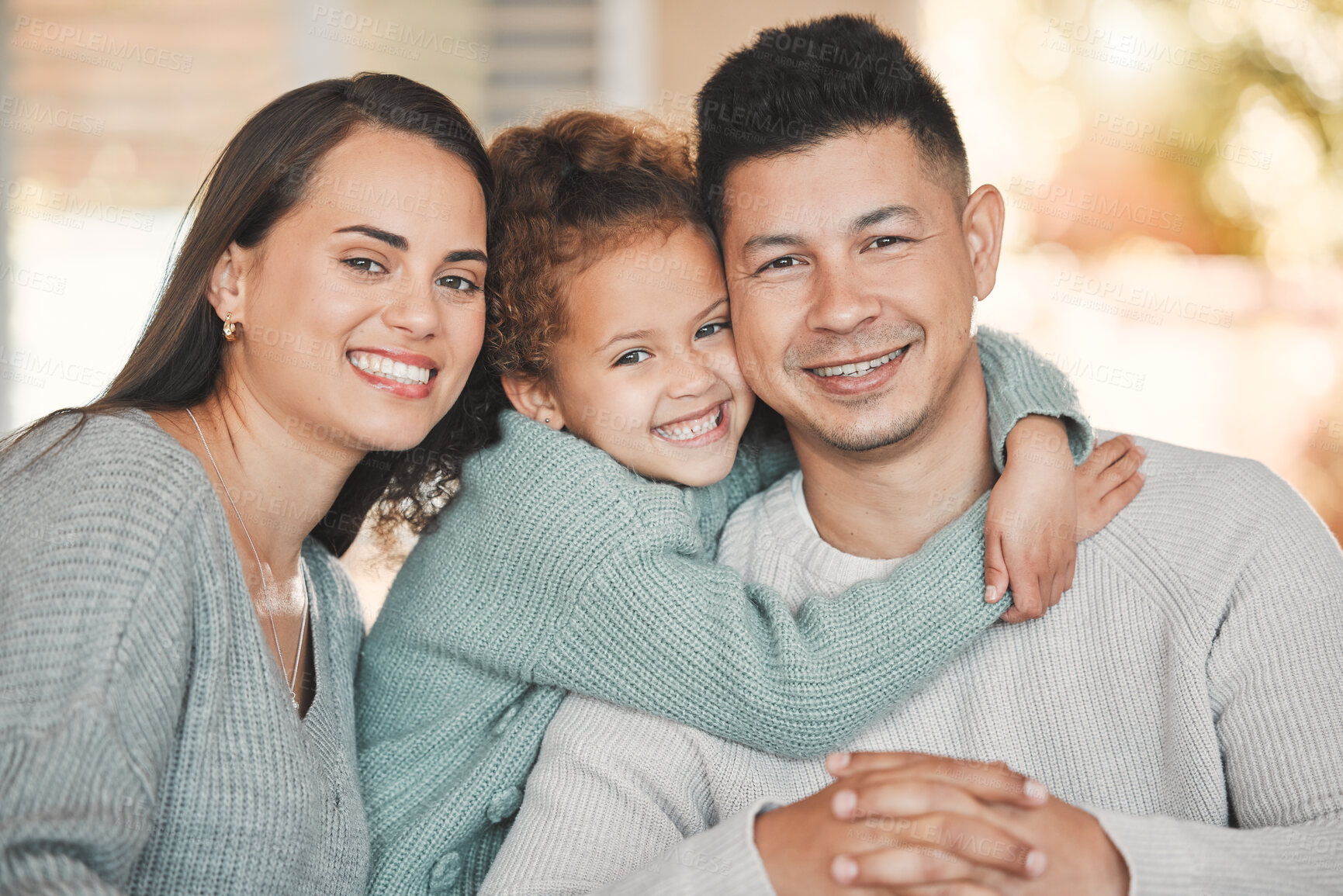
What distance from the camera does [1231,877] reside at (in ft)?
4.19

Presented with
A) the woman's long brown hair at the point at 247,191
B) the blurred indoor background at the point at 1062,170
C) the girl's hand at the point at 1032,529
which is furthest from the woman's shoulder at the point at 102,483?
the blurred indoor background at the point at 1062,170

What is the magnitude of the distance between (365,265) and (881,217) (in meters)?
0.82

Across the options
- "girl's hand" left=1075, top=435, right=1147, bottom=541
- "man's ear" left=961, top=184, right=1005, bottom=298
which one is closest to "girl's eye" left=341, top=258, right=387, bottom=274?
"man's ear" left=961, top=184, right=1005, bottom=298

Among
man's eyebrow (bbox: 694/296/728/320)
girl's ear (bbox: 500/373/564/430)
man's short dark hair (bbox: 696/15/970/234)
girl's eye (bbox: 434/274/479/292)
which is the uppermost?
man's short dark hair (bbox: 696/15/970/234)

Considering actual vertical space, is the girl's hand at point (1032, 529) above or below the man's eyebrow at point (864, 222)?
below

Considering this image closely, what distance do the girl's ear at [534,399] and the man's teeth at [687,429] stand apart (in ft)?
0.69

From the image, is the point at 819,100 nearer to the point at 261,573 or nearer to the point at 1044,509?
the point at 1044,509

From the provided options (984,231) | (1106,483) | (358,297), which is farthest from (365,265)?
(1106,483)

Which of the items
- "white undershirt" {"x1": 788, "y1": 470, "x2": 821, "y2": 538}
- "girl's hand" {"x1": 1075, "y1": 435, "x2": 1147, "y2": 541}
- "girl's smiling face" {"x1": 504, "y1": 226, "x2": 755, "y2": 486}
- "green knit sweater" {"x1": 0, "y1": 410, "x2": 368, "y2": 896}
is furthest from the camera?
"white undershirt" {"x1": 788, "y1": 470, "x2": 821, "y2": 538}

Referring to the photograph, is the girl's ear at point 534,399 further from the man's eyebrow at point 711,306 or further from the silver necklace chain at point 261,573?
the silver necklace chain at point 261,573

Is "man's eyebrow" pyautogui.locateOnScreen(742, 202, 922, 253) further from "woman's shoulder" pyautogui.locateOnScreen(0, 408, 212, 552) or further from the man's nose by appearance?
"woman's shoulder" pyautogui.locateOnScreen(0, 408, 212, 552)

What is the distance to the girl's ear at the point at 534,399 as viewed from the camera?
1967 mm

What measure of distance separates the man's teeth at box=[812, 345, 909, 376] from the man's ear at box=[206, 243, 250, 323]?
0.94m

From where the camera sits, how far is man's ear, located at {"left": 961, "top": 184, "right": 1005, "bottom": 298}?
1.84 metres
